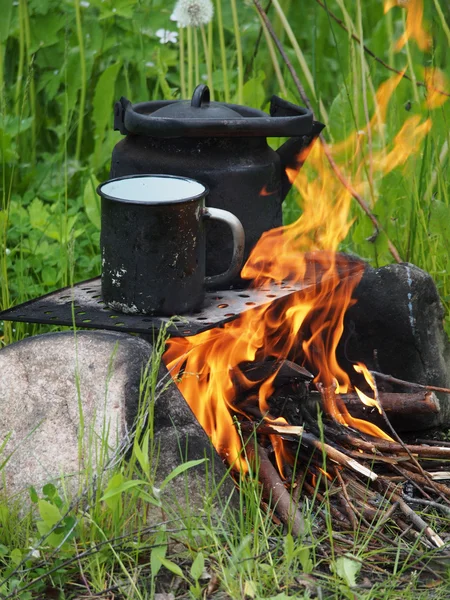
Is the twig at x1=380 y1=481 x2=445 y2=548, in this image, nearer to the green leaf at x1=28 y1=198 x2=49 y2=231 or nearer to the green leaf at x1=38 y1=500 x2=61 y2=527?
the green leaf at x1=38 y1=500 x2=61 y2=527

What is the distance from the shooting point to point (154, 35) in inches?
188

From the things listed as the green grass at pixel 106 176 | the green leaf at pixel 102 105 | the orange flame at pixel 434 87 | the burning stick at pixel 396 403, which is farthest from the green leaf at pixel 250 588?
the green leaf at pixel 102 105

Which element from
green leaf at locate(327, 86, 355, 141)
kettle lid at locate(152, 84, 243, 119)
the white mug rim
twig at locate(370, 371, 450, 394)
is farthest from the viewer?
green leaf at locate(327, 86, 355, 141)

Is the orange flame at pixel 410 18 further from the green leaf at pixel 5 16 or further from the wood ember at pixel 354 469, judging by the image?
the green leaf at pixel 5 16

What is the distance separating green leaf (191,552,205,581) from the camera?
1.83m

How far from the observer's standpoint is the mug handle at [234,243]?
7.80 ft

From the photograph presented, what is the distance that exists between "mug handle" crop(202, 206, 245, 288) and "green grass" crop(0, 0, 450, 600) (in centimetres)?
47

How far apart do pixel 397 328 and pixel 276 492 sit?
0.80 m

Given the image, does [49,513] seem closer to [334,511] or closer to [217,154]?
[334,511]

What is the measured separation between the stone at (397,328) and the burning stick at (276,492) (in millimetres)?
620

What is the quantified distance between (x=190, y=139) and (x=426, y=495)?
112cm

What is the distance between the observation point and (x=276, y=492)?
7.30 feet

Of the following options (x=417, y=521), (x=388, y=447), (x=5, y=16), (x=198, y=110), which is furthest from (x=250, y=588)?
(x=5, y=16)

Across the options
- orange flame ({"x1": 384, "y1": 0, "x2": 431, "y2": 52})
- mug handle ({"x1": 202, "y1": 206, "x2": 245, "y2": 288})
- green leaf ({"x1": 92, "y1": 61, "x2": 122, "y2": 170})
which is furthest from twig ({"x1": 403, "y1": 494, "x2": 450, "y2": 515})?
green leaf ({"x1": 92, "y1": 61, "x2": 122, "y2": 170})
